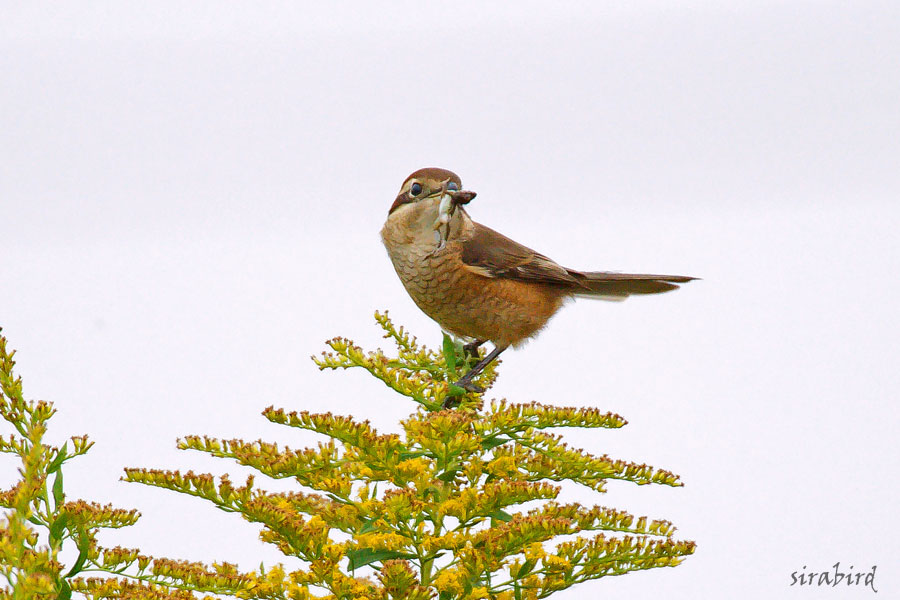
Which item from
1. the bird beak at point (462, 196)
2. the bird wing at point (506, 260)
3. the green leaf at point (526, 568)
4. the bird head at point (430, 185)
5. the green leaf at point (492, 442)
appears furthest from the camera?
the bird wing at point (506, 260)

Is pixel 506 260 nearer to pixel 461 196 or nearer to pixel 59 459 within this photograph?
pixel 461 196

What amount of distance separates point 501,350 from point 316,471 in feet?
6.21

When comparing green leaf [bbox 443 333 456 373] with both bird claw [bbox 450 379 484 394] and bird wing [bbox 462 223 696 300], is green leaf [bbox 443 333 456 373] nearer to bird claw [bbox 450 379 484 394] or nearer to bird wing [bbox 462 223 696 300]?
bird claw [bbox 450 379 484 394]

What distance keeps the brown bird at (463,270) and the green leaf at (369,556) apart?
1.80 metres

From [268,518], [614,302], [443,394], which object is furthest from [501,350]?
[268,518]

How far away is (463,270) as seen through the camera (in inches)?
166

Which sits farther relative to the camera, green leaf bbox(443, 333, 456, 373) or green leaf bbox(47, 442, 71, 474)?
green leaf bbox(443, 333, 456, 373)

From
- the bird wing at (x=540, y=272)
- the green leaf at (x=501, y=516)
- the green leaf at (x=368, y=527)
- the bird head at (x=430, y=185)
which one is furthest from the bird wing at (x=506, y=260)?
the green leaf at (x=368, y=527)

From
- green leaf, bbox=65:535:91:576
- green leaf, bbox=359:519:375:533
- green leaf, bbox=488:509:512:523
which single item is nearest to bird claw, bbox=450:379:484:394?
green leaf, bbox=488:509:512:523

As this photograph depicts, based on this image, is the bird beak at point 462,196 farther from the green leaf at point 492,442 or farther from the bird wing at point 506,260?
the green leaf at point 492,442

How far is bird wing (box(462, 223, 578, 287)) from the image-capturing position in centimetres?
434

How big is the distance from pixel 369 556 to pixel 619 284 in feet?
9.98

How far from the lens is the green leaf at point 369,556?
207 cm

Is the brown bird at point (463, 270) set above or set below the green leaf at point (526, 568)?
above
